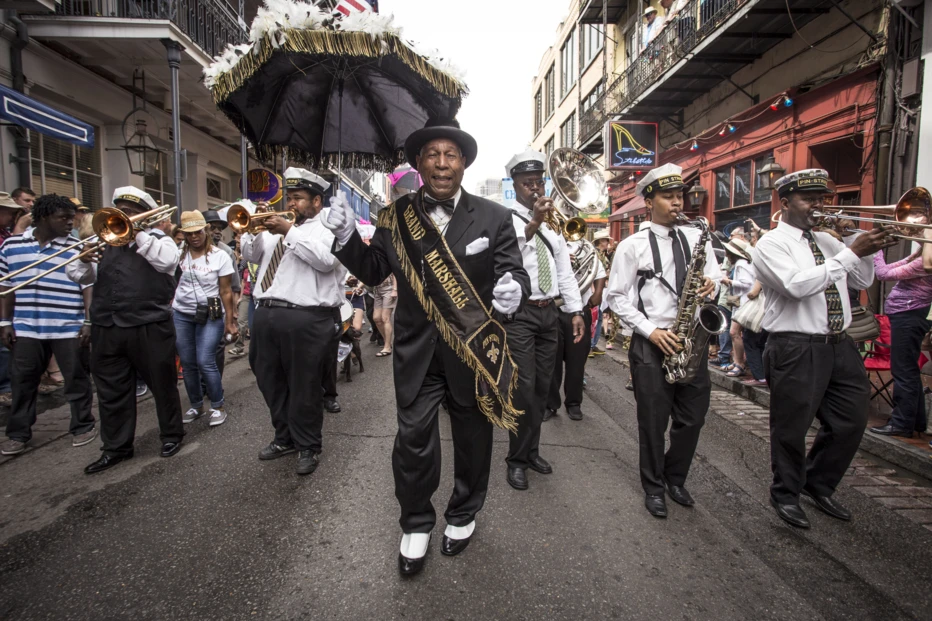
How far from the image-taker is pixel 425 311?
2645 millimetres

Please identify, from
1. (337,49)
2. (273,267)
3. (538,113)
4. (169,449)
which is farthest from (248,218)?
(538,113)

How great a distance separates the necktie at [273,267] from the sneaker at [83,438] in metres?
2.11

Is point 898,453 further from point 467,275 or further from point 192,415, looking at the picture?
point 192,415

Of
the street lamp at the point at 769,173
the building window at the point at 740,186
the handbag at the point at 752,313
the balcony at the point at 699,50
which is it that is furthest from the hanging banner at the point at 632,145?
the handbag at the point at 752,313

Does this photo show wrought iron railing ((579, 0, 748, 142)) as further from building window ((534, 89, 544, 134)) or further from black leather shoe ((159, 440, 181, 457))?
building window ((534, 89, 544, 134))

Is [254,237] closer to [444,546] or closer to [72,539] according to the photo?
[72,539]

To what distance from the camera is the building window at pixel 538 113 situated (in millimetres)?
37656

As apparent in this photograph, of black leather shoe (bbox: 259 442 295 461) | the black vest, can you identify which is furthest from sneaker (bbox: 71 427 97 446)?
black leather shoe (bbox: 259 442 295 461)

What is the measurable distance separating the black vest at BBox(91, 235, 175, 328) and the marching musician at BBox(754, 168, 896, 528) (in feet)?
14.1

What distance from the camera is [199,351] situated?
5105 mm

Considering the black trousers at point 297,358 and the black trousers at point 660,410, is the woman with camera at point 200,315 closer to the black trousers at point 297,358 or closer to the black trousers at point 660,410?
the black trousers at point 297,358

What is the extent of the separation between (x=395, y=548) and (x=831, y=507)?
106 inches

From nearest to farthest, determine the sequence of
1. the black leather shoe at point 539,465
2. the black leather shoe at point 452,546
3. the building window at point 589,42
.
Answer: the black leather shoe at point 452,546 → the black leather shoe at point 539,465 → the building window at point 589,42

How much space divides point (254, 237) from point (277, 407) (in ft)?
4.49
